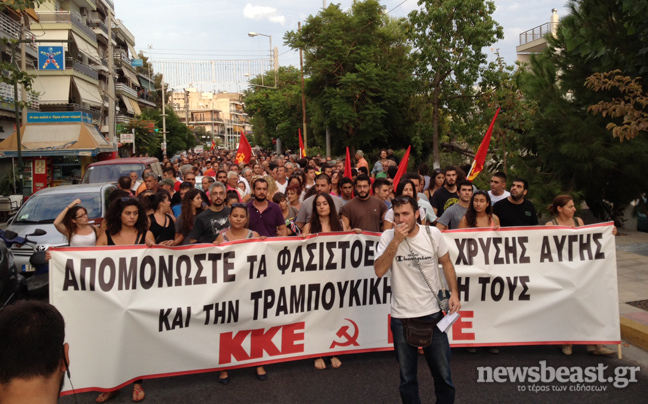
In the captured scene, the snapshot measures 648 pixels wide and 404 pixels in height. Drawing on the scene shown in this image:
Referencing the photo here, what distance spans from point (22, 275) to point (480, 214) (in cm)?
582

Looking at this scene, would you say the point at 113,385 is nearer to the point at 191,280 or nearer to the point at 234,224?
the point at 191,280

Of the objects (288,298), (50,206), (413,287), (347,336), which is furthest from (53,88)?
(413,287)

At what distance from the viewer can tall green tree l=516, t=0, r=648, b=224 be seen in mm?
9594

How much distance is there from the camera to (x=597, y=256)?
5656 mm

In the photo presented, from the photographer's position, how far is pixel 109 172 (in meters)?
14.8

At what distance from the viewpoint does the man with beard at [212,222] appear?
6172 mm

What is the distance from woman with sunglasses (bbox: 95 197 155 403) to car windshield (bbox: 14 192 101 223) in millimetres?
→ 4141

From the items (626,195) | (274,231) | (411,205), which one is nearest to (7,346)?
(411,205)

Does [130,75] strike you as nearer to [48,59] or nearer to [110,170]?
[48,59]

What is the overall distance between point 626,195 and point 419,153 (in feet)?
58.4

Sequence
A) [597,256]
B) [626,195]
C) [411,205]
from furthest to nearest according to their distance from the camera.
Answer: [626,195] < [597,256] < [411,205]

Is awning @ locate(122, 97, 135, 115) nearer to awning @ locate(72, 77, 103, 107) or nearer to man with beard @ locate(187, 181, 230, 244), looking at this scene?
awning @ locate(72, 77, 103, 107)

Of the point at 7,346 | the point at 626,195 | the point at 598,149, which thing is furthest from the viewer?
the point at 626,195

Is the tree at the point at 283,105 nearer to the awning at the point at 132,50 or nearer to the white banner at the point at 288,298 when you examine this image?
the awning at the point at 132,50
